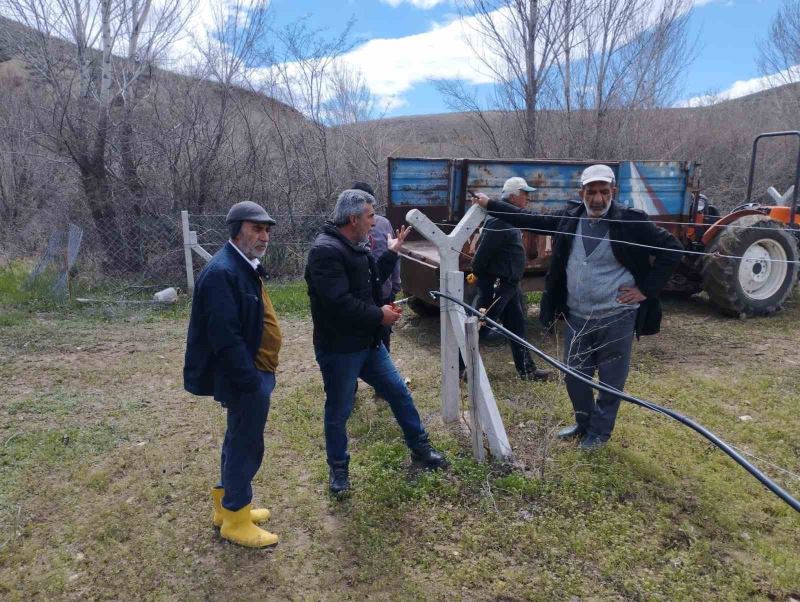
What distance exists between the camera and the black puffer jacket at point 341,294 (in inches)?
112

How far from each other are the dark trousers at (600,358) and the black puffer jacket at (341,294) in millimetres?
1281

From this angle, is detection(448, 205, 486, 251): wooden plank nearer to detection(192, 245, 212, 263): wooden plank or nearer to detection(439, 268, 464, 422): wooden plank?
detection(439, 268, 464, 422): wooden plank

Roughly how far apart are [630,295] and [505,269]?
149 centimetres

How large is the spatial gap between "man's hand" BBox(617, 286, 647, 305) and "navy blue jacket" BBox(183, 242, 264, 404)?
203cm

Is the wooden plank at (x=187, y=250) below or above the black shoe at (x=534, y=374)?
above

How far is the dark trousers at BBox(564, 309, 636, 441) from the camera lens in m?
3.41

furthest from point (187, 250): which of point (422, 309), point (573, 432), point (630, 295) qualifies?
point (630, 295)

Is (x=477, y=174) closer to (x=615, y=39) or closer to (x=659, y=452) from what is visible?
(x=659, y=452)

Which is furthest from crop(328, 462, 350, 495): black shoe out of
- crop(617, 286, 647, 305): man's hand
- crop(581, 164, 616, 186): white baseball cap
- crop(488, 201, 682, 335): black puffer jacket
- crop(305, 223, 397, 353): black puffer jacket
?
crop(581, 164, 616, 186): white baseball cap

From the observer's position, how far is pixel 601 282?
3367 millimetres

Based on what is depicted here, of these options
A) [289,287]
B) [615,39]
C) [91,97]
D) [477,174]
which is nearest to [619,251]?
[477,174]

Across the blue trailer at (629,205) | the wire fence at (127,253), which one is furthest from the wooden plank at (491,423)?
the wire fence at (127,253)

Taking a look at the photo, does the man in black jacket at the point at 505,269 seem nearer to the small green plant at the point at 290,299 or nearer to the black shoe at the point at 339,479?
the black shoe at the point at 339,479

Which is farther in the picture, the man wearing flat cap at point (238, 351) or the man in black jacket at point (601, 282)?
the man in black jacket at point (601, 282)
